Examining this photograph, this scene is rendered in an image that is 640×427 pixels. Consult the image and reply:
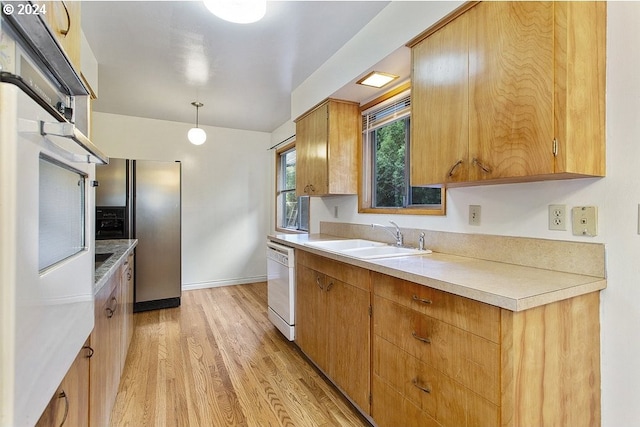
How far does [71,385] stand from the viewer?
0.97 metres

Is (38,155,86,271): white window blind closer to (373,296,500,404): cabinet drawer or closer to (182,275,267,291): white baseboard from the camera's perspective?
(373,296,500,404): cabinet drawer

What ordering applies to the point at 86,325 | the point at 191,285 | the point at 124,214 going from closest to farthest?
the point at 86,325 < the point at 124,214 < the point at 191,285

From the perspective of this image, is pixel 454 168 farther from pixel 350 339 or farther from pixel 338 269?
pixel 350 339

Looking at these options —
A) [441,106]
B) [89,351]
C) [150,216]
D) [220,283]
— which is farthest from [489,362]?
[220,283]

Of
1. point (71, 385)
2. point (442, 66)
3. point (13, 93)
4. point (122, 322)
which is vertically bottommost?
point (122, 322)

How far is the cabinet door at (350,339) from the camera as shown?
5.54ft

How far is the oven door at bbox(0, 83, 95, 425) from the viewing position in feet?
1.54

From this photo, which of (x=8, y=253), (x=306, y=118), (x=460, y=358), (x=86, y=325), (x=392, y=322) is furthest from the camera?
(x=306, y=118)

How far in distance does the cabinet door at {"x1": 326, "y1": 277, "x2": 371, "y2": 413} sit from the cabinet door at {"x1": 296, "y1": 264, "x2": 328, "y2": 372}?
9 centimetres

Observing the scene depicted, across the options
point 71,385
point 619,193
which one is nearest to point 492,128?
point 619,193

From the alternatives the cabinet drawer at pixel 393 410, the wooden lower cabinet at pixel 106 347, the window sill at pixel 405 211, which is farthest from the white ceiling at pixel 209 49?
the cabinet drawer at pixel 393 410

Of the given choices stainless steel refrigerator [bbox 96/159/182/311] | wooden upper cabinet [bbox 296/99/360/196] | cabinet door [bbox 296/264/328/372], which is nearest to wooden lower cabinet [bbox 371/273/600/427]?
cabinet door [bbox 296/264/328/372]

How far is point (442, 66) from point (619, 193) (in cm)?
94

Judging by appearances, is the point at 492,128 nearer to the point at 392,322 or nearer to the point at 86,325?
the point at 392,322
